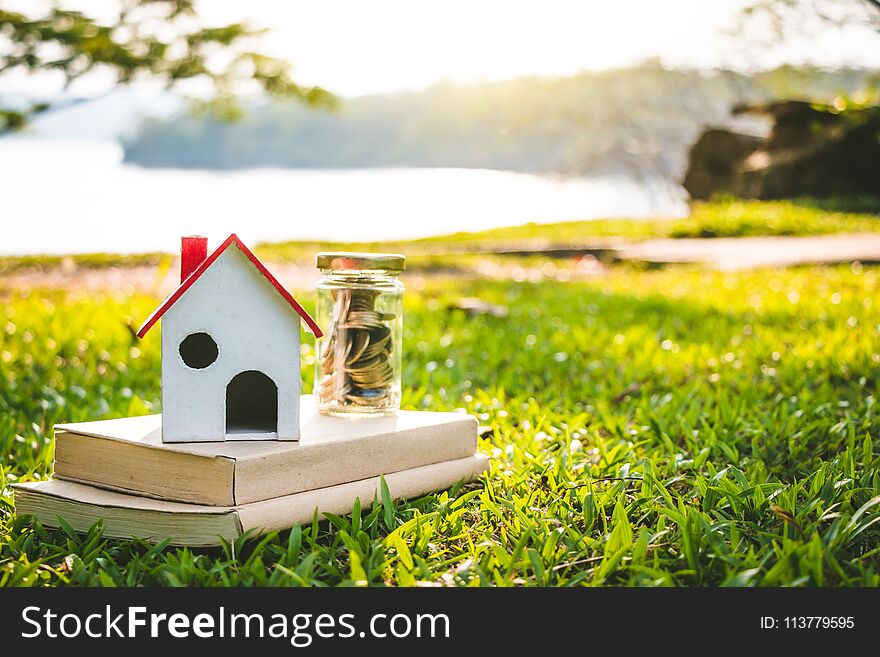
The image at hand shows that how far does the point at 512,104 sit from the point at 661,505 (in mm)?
32006

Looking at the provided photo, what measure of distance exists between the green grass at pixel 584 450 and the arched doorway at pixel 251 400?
10.5 inches

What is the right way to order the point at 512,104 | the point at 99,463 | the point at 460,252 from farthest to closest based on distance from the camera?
the point at 512,104 < the point at 460,252 < the point at 99,463

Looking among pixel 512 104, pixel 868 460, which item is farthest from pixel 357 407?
pixel 512 104

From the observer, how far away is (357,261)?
193 centimetres

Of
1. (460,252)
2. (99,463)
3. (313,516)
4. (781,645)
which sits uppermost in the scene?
(460,252)

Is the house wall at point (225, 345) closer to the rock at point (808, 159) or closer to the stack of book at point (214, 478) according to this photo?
the stack of book at point (214, 478)

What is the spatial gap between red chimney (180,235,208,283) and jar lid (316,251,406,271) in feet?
0.87

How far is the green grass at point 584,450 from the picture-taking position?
1.62 m

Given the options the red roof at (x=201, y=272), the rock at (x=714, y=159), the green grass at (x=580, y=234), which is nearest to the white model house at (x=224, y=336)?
the red roof at (x=201, y=272)

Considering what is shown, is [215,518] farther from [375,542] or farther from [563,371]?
[563,371]

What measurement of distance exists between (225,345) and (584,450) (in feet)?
3.72

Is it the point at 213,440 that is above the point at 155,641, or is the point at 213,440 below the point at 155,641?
above

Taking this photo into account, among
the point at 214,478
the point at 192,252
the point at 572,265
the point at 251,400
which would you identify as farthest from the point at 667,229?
the point at 214,478

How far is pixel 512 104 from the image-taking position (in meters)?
32.6
